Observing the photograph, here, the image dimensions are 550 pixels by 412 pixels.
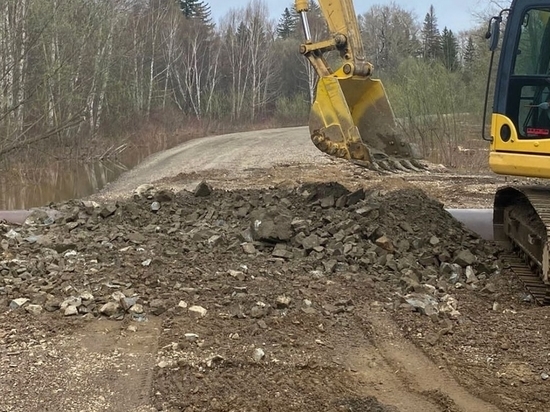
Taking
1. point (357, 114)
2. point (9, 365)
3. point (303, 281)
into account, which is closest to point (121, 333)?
point (9, 365)

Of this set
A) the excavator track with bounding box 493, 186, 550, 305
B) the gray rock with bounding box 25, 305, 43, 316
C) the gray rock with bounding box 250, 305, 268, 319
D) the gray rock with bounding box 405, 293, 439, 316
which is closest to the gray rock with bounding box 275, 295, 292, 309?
the gray rock with bounding box 250, 305, 268, 319

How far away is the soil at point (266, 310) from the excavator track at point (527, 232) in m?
0.18

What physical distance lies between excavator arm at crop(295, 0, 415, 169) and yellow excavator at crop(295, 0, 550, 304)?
11 millimetres

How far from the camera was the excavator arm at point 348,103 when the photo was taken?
680cm

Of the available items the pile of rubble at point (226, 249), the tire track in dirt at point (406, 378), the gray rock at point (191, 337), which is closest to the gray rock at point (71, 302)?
the pile of rubble at point (226, 249)

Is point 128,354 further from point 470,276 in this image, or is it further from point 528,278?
point 528,278

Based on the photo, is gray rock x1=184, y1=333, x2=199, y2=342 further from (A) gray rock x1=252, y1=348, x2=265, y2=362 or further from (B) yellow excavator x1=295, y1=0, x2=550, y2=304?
(B) yellow excavator x1=295, y1=0, x2=550, y2=304

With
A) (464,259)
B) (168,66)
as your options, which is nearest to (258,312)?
(464,259)

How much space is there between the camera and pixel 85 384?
355 centimetres

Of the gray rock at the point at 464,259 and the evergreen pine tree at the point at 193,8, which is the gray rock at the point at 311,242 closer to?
the gray rock at the point at 464,259

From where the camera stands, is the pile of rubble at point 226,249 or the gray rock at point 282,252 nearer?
the pile of rubble at point 226,249

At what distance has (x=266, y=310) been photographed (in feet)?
14.6

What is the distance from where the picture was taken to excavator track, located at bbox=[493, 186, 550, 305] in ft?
15.7

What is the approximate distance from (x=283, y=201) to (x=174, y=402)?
160 inches
